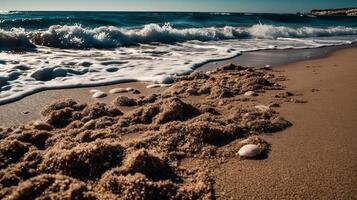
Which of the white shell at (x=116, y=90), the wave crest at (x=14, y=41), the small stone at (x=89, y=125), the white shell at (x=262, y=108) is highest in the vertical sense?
the wave crest at (x=14, y=41)

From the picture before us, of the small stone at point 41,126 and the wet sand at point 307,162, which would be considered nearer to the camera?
the wet sand at point 307,162

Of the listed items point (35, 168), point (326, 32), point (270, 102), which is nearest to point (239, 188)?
point (35, 168)

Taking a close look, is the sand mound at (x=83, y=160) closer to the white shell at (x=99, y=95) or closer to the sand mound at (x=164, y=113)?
the sand mound at (x=164, y=113)

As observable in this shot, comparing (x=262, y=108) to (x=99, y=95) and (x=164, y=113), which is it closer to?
(x=164, y=113)

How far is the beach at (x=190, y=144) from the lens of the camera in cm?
196

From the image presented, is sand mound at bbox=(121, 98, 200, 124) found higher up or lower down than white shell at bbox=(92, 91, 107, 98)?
higher up

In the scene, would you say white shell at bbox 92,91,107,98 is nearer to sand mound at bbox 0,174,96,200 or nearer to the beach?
the beach

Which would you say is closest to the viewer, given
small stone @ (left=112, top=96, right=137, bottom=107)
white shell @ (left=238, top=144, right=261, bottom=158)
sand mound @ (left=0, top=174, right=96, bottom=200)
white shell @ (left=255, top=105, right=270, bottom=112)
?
sand mound @ (left=0, top=174, right=96, bottom=200)

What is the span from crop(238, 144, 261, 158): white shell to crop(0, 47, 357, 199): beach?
0.06 metres

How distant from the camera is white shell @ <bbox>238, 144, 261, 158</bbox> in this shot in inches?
95.9

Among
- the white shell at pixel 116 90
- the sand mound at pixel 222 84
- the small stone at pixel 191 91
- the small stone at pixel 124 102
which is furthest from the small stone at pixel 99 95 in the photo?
the small stone at pixel 191 91

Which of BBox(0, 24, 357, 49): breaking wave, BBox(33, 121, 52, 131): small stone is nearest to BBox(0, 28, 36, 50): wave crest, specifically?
BBox(0, 24, 357, 49): breaking wave

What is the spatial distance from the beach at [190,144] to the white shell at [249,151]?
0.06 metres

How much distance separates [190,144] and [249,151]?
17.0 inches
